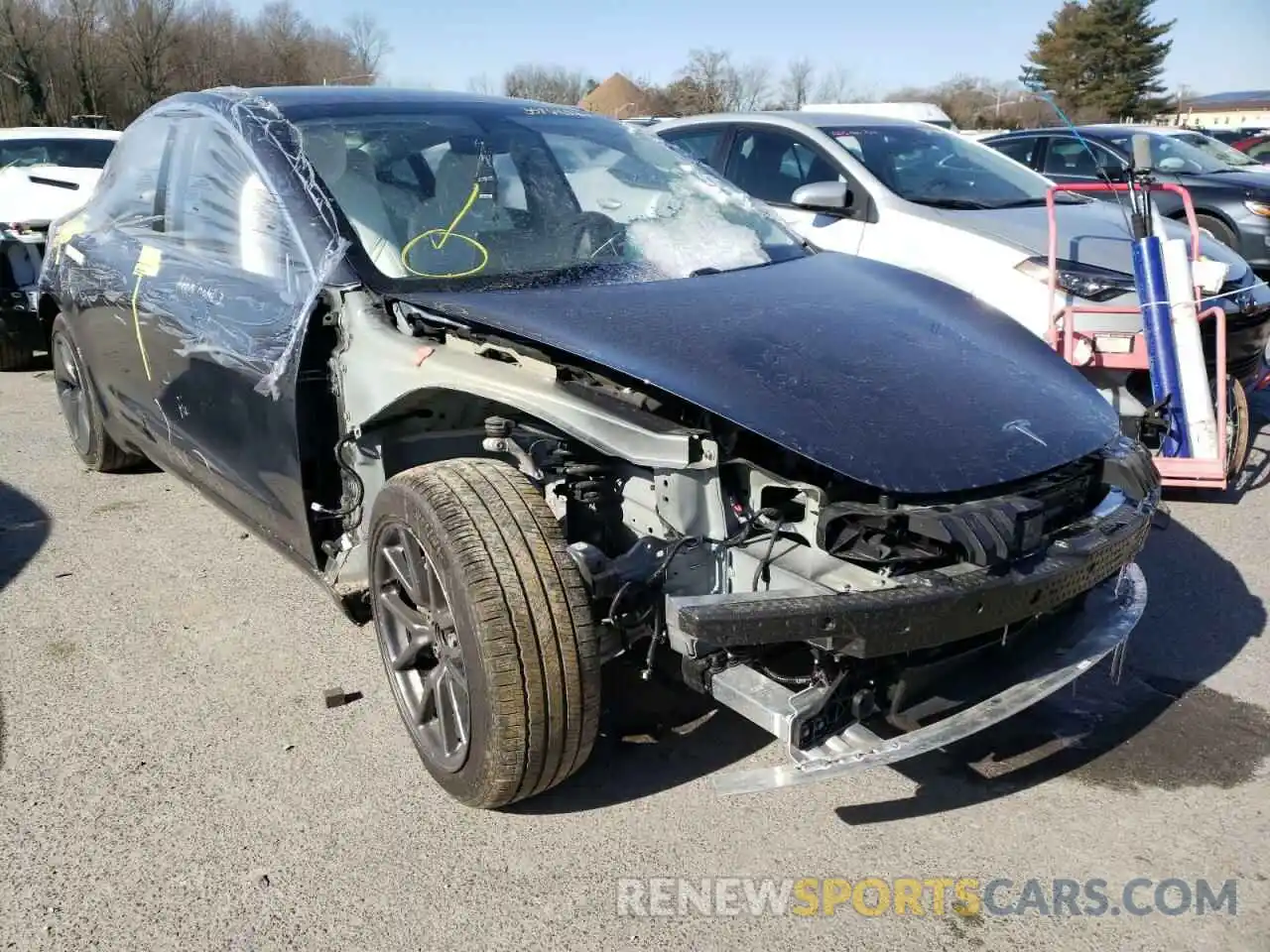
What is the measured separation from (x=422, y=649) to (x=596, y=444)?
87 cm

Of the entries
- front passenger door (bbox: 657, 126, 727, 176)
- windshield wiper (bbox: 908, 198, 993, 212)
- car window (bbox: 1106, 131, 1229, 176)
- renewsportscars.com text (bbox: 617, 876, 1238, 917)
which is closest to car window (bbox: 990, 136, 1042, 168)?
car window (bbox: 1106, 131, 1229, 176)

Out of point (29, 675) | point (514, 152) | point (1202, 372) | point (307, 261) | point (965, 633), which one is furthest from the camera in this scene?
point (1202, 372)

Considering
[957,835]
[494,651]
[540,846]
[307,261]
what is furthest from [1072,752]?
[307,261]

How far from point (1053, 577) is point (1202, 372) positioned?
312 centimetres

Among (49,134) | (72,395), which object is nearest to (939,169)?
(72,395)

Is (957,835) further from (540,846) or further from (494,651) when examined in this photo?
(494,651)

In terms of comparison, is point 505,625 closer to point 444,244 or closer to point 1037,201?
point 444,244

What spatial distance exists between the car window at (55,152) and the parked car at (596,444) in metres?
6.72

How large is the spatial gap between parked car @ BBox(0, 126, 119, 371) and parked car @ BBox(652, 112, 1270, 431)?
412cm

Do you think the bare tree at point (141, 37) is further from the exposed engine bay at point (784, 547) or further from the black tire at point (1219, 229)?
the exposed engine bay at point (784, 547)

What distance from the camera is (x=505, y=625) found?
2.35 meters

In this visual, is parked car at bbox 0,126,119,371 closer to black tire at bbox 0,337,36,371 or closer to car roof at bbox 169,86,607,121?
black tire at bbox 0,337,36,371

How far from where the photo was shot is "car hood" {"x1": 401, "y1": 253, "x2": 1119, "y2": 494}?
2303 millimetres

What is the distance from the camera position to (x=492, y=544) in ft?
7.93
